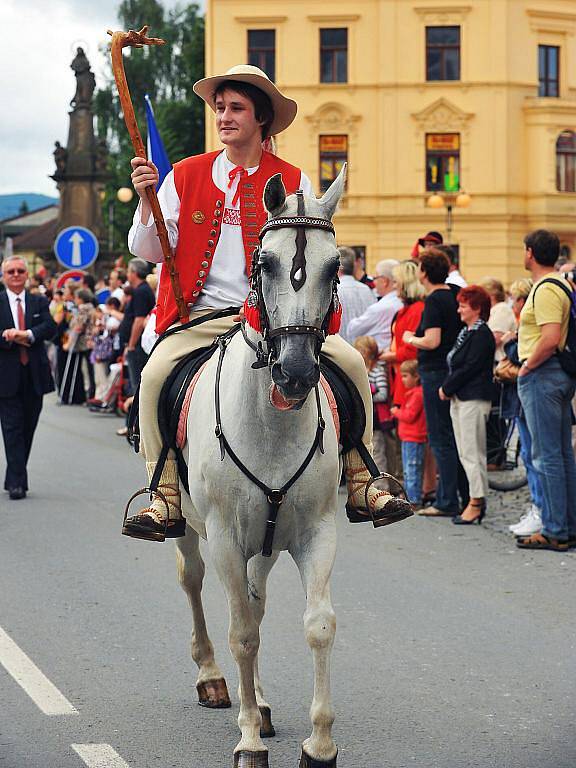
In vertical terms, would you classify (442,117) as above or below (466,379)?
above

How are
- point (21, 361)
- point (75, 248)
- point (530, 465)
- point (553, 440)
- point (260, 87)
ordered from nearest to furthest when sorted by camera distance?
point (260, 87) < point (553, 440) < point (530, 465) < point (21, 361) < point (75, 248)

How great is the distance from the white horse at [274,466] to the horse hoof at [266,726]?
0.11 meters

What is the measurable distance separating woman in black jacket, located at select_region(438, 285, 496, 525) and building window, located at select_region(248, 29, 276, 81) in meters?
50.8

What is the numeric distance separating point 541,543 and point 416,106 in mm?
52162

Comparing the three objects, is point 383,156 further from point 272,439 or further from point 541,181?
point 272,439

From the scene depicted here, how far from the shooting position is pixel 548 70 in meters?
63.0

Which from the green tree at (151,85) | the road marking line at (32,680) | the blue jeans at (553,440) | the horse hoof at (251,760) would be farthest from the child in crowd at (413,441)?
the green tree at (151,85)

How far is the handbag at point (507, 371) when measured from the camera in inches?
562

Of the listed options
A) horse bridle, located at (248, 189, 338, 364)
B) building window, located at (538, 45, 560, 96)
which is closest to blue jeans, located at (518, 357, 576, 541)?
horse bridle, located at (248, 189, 338, 364)

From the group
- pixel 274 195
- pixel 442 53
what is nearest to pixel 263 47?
pixel 442 53

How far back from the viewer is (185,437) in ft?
20.6

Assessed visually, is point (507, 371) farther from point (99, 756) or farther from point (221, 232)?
point (99, 756)

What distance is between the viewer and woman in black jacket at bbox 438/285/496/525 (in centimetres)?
1247

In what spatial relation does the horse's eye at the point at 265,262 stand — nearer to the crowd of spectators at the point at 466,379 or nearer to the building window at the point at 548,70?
the crowd of spectators at the point at 466,379
